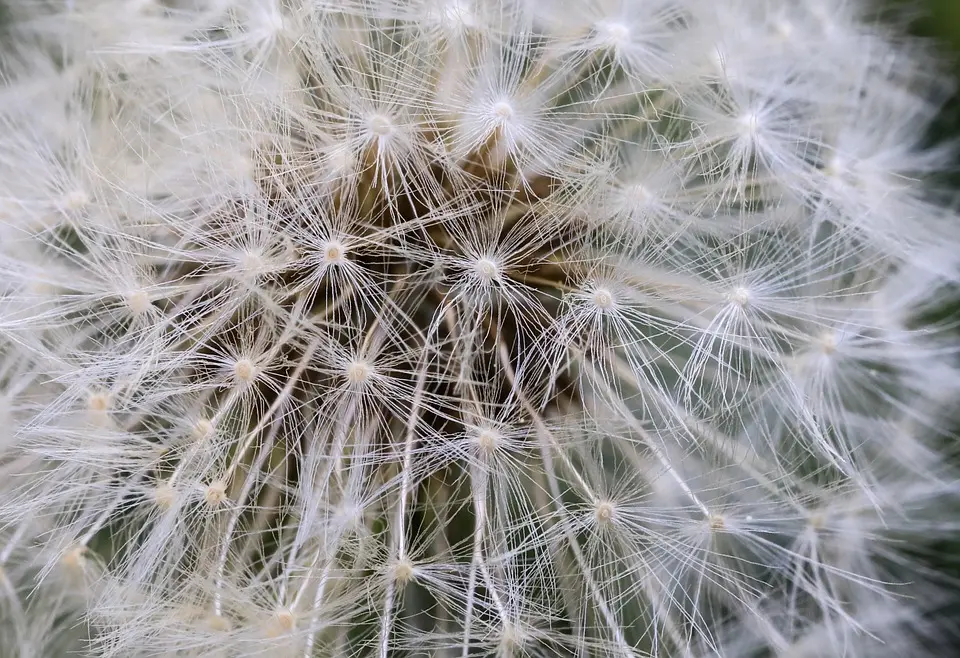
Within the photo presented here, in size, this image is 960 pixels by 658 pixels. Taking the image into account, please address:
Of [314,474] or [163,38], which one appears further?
[163,38]

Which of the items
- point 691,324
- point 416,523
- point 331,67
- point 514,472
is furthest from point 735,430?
point 331,67

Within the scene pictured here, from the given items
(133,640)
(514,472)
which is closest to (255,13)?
(514,472)

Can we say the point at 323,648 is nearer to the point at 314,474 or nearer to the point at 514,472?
the point at 314,474

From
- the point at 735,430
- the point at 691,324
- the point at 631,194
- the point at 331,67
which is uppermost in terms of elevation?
the point at 331,67

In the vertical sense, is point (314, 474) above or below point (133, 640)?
above

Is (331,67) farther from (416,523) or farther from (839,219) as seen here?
(839,219)

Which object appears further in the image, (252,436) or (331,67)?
(331,67)

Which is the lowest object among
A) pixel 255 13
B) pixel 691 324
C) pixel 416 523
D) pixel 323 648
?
pixel 323 648

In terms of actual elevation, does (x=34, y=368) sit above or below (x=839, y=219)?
below
